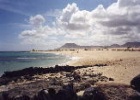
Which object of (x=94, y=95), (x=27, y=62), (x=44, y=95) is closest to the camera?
(x=94, y=95)

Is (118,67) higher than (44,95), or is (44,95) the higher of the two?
(44,95)

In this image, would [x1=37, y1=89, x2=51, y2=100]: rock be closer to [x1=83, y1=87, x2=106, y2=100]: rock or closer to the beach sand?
[x1=83, y1=87, x2=106, y2=100]: rock

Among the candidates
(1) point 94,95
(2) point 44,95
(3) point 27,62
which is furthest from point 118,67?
(3) point 27,62

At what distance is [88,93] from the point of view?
10523 mm

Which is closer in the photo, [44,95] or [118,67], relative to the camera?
[44,95]

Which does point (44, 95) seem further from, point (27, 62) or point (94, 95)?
point (27, 62)

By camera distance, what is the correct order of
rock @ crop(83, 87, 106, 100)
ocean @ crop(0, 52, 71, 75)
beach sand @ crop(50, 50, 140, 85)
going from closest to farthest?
rock @ crop(83, 87, 106, 100)
beach sand @ crop(50, 50, 140, 85)
ocean @ crop(0, 52, 71, 75)

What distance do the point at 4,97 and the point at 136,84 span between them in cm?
596

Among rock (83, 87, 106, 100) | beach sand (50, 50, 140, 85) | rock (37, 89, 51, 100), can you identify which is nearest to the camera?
rock (83, 87, 106, 100)

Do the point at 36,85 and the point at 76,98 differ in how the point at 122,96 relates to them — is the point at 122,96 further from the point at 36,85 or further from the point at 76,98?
the point at 36,85

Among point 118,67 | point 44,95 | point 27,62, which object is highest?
point 44,95

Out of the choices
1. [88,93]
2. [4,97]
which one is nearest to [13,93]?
[4,97]

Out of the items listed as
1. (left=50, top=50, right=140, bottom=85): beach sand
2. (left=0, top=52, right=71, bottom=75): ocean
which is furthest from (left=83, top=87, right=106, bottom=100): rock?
(left=0, top=52, right=71, bottom=75): ocean

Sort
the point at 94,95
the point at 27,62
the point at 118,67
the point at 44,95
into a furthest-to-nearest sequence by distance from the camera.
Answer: the point at 27,62
the point at 118,67
the point at 44,95
the point at 94,95
